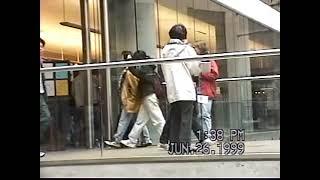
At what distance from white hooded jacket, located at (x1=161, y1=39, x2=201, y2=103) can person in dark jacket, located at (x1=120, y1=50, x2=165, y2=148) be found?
0.60 ft

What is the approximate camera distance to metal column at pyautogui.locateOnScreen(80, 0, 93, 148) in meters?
6.57

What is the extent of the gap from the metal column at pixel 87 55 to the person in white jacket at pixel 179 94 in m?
0.81

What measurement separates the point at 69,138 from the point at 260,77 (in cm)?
206

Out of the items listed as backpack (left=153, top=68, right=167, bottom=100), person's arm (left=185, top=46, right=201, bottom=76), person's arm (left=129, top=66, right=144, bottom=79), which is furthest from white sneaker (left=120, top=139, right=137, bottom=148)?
person's arm (left=185, top=46, right=201, bottom=76)

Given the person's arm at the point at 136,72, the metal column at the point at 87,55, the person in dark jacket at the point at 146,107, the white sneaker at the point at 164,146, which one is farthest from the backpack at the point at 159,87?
the metal column at the point at 87,55

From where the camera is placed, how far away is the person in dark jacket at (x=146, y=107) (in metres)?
6.34

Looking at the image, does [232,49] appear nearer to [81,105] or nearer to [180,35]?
[180,35]

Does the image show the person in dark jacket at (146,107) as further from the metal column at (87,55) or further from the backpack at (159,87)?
the metal column at (87,55)

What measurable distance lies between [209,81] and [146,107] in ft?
2.28

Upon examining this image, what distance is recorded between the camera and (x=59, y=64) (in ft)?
22.6
